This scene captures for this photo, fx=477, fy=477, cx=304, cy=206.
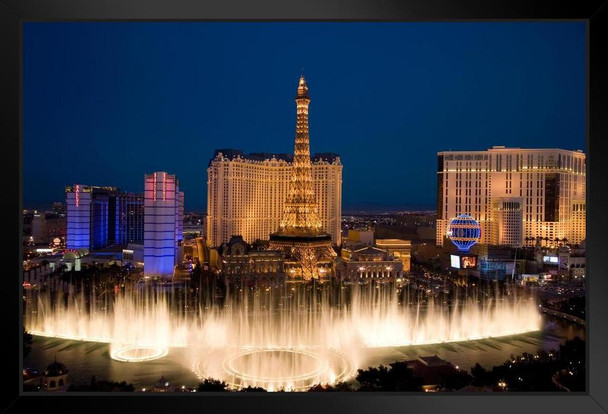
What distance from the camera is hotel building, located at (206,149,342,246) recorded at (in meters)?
12.8

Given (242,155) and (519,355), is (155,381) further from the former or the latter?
(242,155)

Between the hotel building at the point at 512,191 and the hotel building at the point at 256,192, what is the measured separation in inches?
120

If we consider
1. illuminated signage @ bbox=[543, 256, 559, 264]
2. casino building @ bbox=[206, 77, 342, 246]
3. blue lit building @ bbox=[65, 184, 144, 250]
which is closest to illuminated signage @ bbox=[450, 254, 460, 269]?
illuminated signage @ bbox=[543, 256, 559, 264]

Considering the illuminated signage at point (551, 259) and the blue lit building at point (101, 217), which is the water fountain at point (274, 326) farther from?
the blue lit building at point (101, 217)

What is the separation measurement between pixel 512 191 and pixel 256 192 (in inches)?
274

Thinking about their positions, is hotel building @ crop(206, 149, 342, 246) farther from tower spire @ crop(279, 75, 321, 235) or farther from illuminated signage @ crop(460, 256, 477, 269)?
illuminated signage @ crop(460, 256, 477, 269)

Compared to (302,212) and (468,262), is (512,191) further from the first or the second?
(302,212)

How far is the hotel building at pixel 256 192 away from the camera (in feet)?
42.1

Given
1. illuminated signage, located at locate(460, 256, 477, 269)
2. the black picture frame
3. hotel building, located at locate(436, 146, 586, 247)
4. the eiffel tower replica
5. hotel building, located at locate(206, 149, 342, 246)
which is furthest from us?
hotel building, located at locate(206, 149, 342, 246)

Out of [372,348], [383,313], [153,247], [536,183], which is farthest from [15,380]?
[536,183]

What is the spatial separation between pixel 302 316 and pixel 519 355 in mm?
2644

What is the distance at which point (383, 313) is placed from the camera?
22.0 ft

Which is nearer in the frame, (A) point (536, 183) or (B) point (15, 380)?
(B) point (15, 380)

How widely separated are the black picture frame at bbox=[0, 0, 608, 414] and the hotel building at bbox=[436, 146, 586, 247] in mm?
10624
